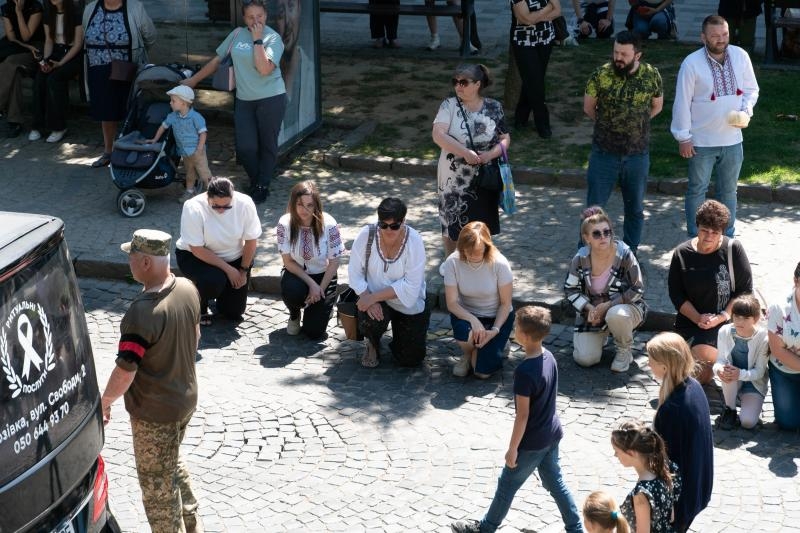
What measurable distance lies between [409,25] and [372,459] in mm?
11942

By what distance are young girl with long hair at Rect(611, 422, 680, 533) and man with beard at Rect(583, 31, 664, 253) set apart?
4.56 m

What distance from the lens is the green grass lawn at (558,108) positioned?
12.2 metres

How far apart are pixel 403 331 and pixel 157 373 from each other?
2.82m

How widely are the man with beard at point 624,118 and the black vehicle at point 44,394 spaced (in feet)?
18.1

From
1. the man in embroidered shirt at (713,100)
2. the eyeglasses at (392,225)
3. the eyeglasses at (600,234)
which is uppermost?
the man in embroidered shirt at (713,100)

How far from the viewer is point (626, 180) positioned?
32.9 feet

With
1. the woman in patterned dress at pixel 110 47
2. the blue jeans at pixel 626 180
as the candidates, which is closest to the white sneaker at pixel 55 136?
the woman in patterned dress at pixel 110 47

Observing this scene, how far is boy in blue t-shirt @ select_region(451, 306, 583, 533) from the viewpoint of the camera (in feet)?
20.4

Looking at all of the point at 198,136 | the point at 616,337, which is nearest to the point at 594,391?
the point at 616,337

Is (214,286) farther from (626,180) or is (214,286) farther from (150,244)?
(626,180)

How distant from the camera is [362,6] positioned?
1656 cm

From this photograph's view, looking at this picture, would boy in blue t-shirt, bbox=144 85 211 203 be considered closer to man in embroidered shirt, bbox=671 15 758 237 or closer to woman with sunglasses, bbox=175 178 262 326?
woman with sunglasses, bbox=175 178 262 326

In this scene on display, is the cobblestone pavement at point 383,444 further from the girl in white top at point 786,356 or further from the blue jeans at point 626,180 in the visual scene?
the blue jeans at point 626,180

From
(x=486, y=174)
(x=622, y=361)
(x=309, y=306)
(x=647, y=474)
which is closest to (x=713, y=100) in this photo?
(x=486, y=174)
